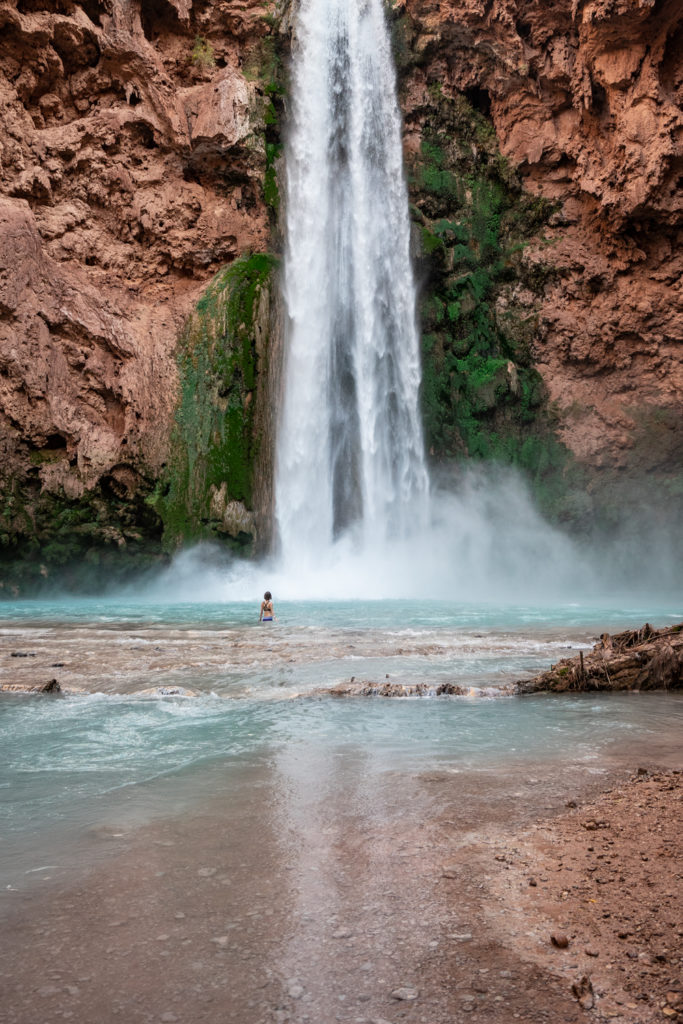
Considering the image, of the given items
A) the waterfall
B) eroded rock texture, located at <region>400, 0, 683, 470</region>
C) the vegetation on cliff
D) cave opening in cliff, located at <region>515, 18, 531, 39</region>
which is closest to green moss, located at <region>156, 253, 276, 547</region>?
the waterfall

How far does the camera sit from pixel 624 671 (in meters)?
7.89

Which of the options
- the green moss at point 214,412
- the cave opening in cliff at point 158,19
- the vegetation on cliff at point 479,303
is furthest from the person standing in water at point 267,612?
the cave opening in cliff at point 158,19

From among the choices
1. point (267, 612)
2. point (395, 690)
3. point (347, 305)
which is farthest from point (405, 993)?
point (347, 305)

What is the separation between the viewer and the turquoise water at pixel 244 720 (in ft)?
14.9

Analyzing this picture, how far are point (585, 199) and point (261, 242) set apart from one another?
11.3 m

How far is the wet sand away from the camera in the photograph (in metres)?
2.38

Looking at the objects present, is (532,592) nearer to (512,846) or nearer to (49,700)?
(49,700)

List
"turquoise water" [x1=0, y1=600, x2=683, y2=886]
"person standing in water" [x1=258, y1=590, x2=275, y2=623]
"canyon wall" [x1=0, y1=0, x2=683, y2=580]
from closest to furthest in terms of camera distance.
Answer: "turquoise water" [x1=0, y1=600, x2=683, y2=886]
"person standing in water" [x1=258, y1=590, x2=275, y2=623]
"canyon wall" [x1=0, y1=0, x2=683, y2=580]

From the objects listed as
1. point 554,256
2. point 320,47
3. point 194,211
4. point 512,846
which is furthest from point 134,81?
point 512,846

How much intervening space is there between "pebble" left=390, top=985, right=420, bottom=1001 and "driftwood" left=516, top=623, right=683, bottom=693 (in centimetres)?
540

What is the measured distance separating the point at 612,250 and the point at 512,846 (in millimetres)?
27375

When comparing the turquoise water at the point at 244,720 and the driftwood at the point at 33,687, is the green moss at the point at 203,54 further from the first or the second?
the driftwood at the point at 33,687

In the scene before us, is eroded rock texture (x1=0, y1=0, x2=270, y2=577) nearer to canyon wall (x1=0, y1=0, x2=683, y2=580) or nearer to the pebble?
canyon wall (x1=0, y1=0, x2=683, y2=580)

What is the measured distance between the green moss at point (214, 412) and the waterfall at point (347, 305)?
4.10 ft
